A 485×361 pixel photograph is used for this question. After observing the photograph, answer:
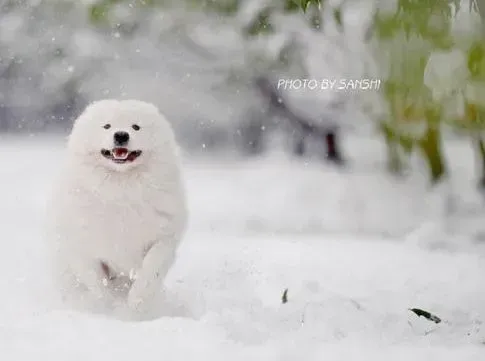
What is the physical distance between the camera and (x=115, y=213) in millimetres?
2467

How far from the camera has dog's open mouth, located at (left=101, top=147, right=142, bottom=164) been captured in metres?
2.45

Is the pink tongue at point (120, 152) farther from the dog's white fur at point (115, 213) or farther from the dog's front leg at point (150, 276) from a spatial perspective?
the dog's front leg at point (150, 276)

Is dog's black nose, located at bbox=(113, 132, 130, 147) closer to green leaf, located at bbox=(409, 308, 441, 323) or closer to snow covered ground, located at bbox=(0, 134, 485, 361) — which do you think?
snow covered ground, located at bbox=(0, 134, 485, 361)

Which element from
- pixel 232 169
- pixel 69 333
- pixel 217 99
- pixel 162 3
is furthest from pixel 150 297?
pixel 162 3

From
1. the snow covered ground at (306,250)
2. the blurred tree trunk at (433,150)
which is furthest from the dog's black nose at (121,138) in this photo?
the blurred tree trunk at (433,150)

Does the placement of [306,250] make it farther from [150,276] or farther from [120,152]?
[120,152]

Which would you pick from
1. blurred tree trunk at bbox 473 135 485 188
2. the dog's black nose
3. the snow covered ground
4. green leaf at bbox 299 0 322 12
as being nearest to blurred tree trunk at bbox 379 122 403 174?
the snow covered ground

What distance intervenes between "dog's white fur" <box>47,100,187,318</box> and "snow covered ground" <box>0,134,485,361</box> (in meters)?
0.09

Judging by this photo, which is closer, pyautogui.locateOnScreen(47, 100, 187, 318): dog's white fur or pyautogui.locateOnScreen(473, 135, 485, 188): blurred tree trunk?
pyautogui.locateOnScreen(47, 100, 187, 318): dog's white fur

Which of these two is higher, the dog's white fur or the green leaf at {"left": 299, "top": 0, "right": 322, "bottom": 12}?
the green leaf at {"left": 299, "top": 0, "right": 322, "bottom": 12}

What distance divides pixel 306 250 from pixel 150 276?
0.48 m

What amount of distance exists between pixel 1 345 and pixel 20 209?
0.51 metres

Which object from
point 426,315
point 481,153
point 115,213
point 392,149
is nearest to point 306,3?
point 392,149

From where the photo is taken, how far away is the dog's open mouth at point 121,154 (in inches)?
96.3
